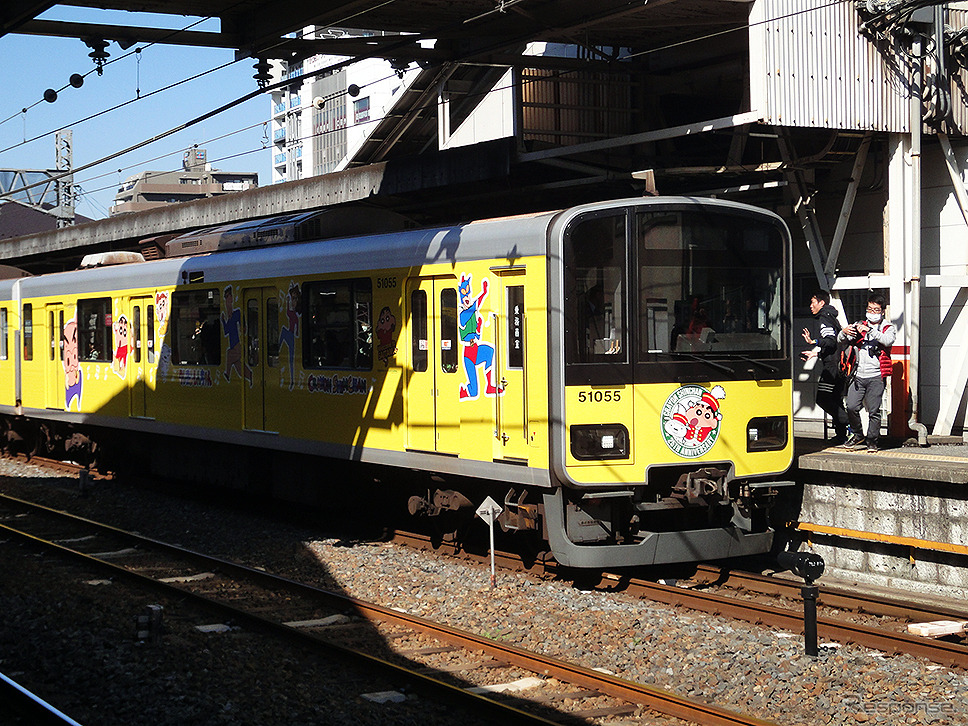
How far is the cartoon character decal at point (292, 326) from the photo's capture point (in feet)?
39.5

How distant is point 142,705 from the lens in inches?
258

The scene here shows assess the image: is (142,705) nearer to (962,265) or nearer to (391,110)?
(962,265)

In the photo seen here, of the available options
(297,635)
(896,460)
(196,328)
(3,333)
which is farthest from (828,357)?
(3,333)

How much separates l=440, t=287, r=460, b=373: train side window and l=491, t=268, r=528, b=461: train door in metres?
0.55

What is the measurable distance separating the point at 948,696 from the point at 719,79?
9588mm

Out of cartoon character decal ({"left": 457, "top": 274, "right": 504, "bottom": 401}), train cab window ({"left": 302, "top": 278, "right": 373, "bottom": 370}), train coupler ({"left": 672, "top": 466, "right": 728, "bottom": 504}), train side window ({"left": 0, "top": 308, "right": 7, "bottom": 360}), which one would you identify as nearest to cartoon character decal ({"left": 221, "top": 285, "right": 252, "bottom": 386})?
train cab window ({"left": 302, "top": 278, "right": 373, "bottom": 370})

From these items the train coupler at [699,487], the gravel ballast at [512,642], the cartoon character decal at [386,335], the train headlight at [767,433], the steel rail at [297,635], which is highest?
the cartoon character decal at [386,335]

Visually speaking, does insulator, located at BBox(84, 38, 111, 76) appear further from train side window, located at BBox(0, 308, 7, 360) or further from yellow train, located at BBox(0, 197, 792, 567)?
train side window, located at BBox(0, 308, 7, 360)

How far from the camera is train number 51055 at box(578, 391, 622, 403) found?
8.93 meters

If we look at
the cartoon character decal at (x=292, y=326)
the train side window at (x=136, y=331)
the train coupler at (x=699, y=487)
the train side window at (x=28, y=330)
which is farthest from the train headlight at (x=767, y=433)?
the train side window at (x=28, y=330)

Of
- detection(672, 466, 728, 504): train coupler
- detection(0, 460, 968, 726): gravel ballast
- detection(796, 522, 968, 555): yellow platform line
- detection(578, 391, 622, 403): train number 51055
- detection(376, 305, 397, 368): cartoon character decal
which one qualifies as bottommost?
detection(0, 460, 968, 726): gravel ballast

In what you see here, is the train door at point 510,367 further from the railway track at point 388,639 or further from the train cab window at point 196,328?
the train cab window at point 196,328

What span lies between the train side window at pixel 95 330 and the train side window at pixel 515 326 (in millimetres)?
8230

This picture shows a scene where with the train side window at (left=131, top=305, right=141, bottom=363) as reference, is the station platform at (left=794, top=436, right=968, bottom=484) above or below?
below
